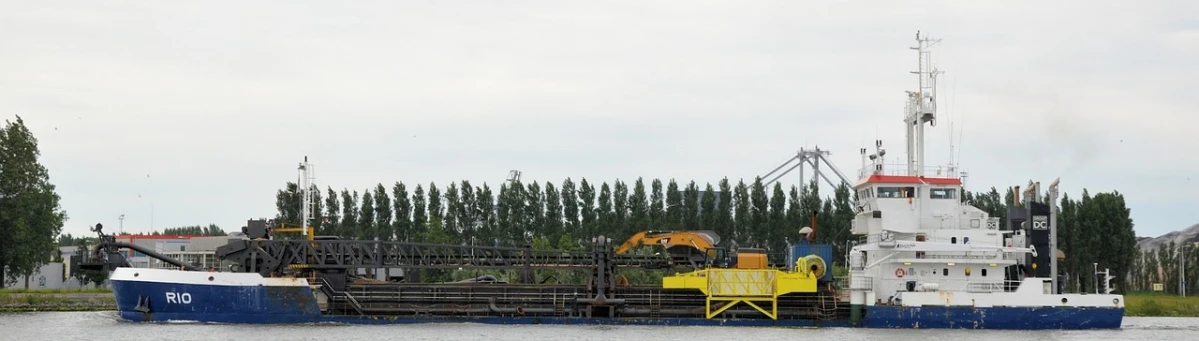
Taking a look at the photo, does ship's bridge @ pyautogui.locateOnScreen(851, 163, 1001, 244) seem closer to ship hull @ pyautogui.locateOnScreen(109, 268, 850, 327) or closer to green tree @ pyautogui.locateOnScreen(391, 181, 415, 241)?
ship hull @ pyautogui.locateOnScreen(109, 268, 850, 327)

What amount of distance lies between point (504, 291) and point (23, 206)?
30365mm

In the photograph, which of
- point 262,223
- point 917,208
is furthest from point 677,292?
point 262,223

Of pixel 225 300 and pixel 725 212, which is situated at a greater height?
pixel 725 212

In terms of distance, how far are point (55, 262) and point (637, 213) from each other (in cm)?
4315

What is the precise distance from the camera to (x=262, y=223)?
48594mm

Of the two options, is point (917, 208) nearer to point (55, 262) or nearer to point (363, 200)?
point (363, 200)

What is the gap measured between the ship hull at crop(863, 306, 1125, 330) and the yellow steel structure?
112 inches

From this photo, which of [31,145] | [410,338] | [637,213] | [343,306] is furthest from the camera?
[637,213]

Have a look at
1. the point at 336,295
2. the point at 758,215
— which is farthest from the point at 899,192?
the point at 758,215

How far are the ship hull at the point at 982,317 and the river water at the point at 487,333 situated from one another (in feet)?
1.76

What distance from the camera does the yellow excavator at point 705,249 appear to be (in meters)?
47.2

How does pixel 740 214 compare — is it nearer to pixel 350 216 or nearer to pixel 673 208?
pixel 673 208

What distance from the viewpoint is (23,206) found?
66.3 metres

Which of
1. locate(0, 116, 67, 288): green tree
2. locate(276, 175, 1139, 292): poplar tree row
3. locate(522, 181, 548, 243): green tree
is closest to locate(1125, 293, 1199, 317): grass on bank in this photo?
locate(276, 175, 1139, 292): poplar tree row
